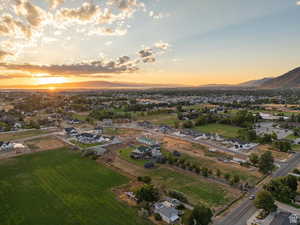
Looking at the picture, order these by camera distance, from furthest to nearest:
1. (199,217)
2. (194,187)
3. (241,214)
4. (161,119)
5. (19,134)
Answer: (161,119) → (19,134) → (194,187) → (241,214) → (199,217)

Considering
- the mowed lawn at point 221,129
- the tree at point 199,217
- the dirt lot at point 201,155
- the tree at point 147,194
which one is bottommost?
the dirt lot at point 201,155

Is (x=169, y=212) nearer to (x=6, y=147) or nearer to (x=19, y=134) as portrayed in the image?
(x=6, y=147)

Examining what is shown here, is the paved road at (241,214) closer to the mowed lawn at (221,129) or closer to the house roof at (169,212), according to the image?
the house roof at (169,212)

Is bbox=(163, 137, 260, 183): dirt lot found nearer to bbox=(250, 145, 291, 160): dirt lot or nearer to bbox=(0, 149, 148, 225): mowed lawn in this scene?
bbox=(250, 145, 291, 160): dirt lot

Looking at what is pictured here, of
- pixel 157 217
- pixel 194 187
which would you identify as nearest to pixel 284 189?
pixel 194 187

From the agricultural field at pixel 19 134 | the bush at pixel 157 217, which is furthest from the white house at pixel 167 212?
the agricultural field at pixel 19 134
